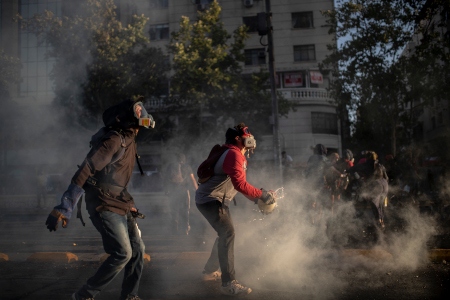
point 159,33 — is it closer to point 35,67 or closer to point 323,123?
point 35,67

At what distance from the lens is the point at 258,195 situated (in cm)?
428

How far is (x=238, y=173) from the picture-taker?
4.22m

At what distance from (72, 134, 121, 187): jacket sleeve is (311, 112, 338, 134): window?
26056 millimetres

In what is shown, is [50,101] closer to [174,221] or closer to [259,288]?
[174,221]

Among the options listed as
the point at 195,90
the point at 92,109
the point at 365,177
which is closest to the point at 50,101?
the point at 92,109

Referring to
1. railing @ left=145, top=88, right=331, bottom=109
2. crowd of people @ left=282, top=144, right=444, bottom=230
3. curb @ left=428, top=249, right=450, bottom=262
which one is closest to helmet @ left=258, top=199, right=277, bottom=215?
curb @ left=428, top=249, right=450, bottom=262

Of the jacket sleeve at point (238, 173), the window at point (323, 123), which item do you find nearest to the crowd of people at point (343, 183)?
the jacket sleeve at point (238, 173)

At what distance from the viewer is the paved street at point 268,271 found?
4.37 meters

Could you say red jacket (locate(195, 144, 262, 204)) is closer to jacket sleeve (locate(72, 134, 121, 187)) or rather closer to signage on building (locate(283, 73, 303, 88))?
jacket sleeve (locate(72, 134, 121, 187))

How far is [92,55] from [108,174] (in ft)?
19.5

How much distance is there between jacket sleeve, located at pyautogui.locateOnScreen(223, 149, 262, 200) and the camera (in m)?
4.20

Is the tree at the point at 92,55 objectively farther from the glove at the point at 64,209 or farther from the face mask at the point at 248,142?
the glove at the point at 64,209

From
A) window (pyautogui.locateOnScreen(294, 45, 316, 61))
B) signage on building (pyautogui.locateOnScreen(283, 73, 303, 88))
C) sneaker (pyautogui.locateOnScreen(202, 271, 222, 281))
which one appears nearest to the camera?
sneaker (pyautogui.locateOnScreen(202, 271, 222, 281))

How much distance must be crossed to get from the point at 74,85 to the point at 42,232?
3195 millimetres
